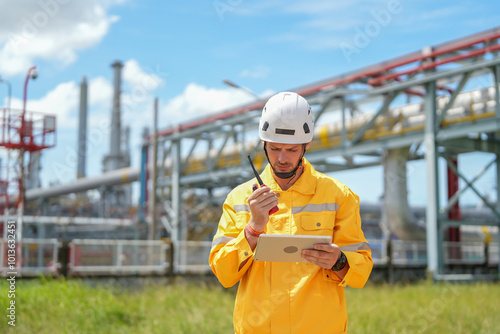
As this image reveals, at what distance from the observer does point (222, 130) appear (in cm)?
1973

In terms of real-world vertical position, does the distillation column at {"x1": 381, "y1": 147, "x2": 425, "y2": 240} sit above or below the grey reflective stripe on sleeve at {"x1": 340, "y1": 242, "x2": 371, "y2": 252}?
above

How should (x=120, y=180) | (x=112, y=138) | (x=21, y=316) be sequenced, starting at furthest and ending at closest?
(x=112, y=138), (x=120, y=180), (x=21, y=316)

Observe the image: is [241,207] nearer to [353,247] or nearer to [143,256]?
[353,247]

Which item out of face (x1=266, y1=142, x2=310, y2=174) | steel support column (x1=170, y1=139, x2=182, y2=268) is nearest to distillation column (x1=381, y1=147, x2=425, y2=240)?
steel support column (x1=170, y1=139, x2=182, y2=268)

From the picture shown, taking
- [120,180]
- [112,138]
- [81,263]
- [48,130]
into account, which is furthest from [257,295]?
[112,138]

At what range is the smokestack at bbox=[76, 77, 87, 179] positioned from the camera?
3944 centimetres

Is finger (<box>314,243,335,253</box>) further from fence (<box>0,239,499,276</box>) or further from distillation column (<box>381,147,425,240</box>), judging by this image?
distillation column (<box>381,147,425,240</box>)

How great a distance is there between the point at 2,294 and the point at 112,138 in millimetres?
30964

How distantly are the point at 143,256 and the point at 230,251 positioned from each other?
39.1 feet

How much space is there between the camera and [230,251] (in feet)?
7.94

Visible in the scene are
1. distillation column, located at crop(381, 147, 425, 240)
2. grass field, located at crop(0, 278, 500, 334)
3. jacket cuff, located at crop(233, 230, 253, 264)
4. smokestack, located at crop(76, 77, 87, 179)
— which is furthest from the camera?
smokestack, located at crop(76, 77, 87, 179)

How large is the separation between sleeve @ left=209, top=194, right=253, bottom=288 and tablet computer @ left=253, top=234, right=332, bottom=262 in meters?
0.11

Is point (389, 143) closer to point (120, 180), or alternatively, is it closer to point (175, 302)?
point (175, 302)

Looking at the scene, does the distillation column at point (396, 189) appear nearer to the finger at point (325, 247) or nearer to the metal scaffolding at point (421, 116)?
the metal scaffolding at point (421, 116)
